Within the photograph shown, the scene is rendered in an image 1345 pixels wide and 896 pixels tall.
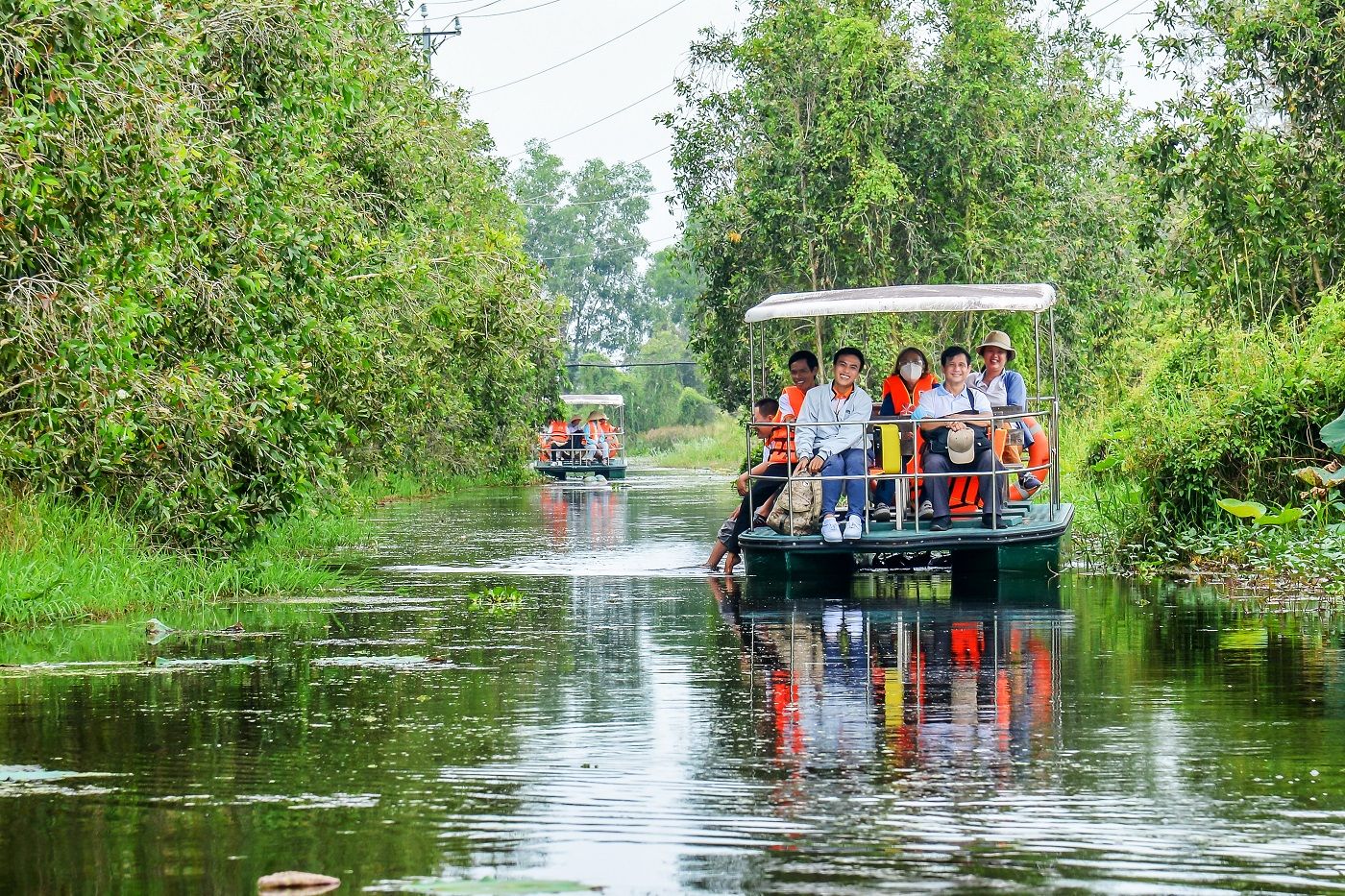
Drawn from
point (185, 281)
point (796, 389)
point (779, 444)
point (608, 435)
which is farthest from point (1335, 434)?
point (608, 435)

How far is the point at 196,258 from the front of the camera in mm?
15039

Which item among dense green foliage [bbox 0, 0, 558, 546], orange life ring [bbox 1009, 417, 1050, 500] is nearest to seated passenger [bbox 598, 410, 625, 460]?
dense green foliage [bbox 0, 0, 558, 546]

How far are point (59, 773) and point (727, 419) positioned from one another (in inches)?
3244

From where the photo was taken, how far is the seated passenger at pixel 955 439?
15586 millimetres

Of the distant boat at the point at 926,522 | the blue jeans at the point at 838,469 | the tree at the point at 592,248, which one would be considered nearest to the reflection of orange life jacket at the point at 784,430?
the distant boat at the point at 926,522

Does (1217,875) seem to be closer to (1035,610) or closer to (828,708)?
(828,708)

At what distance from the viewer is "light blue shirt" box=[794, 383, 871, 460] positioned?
1602cm

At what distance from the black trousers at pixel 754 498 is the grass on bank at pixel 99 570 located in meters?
3.57

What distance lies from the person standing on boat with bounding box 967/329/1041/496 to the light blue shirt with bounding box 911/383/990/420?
1.17 m

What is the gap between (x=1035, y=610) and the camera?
1395cm

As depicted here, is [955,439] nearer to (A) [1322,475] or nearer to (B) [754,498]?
(B) [754,498]

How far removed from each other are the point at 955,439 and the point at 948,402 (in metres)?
0.53

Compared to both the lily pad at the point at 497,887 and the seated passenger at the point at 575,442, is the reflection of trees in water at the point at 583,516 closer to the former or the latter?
the seated passenger at the point at 575,442

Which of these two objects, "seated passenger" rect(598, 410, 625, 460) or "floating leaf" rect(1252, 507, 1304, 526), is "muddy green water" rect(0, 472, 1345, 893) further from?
"seated passenger" rect(598, 410, 625, 460)
